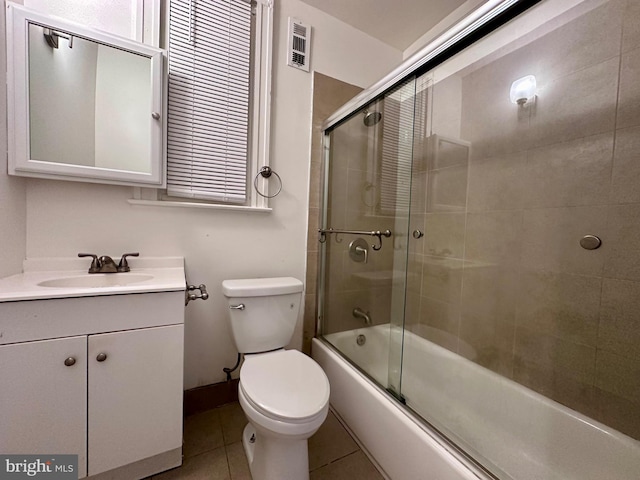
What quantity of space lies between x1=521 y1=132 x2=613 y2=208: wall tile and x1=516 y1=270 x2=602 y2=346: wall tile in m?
0.33

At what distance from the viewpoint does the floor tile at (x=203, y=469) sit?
1048 mm

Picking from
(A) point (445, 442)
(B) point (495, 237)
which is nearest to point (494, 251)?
(B) point (495, 237)

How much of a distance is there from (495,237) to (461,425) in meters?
0.91

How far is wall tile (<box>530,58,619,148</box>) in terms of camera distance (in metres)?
0.98

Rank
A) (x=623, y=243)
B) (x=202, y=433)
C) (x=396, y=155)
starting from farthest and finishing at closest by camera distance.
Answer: (x=396, y=155) < (x=202, y=433) < (x=623, y=243)

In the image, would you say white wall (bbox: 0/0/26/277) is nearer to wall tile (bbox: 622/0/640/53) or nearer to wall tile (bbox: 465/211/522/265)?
wall tile (bbox: 465/211/522/265)

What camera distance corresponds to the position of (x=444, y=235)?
1.59m

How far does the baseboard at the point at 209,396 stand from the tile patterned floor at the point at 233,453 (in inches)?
1.7

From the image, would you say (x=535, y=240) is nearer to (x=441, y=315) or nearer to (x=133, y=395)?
(x=441, y=315)

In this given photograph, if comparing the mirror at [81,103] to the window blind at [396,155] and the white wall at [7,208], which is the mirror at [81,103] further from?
the window blind at [396,155]

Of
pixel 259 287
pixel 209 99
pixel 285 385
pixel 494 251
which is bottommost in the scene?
pixel 285 385

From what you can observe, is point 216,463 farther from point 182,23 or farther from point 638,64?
point 638,64

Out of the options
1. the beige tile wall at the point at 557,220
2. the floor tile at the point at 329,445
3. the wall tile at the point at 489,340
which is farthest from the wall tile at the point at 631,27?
the floor tile at the point at 329,445

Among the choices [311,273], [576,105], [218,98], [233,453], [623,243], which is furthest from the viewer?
[311,273]
